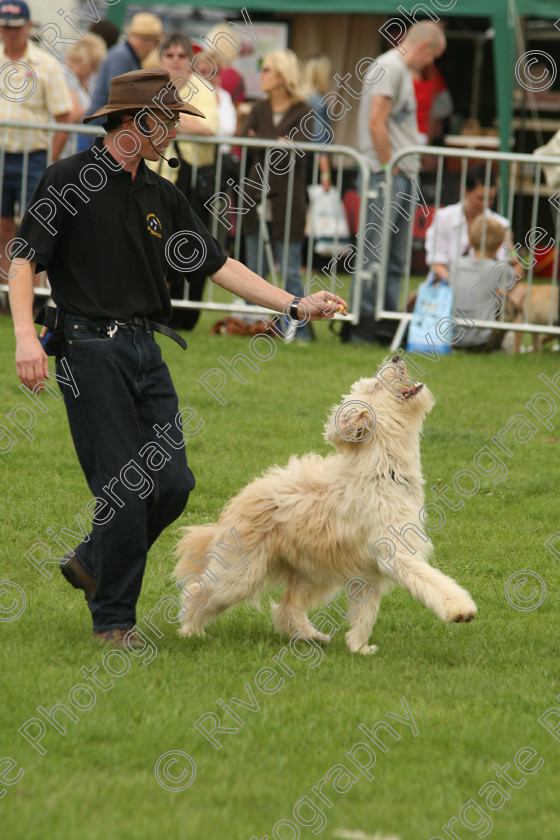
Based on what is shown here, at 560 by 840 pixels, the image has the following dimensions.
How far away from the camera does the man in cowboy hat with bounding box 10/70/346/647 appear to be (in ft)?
14.4

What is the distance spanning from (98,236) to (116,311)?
1.01 ft

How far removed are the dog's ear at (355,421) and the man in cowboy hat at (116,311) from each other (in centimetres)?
46

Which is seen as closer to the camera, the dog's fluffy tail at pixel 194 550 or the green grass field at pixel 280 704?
the green grass field at pixel 280 704

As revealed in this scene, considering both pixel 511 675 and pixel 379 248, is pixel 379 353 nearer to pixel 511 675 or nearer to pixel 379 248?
pixel 379 248

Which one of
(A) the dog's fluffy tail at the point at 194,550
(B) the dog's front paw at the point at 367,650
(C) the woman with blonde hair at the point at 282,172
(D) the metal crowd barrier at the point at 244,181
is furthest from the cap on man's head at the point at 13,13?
(B) the dog's front paw at the point at 367,650

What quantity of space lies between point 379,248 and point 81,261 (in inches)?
273

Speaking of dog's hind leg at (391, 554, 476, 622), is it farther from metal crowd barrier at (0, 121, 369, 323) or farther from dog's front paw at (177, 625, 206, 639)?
metal crowd barrier at (0, 121, 369, 323)

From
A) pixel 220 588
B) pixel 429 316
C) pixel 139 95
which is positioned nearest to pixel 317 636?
pixel 220 588

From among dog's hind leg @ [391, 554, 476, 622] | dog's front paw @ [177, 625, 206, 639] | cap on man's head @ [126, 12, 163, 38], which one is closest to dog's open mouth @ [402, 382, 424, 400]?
dog's hind leg @ [391, 554, 476, 622]

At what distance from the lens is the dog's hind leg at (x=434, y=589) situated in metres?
4.26

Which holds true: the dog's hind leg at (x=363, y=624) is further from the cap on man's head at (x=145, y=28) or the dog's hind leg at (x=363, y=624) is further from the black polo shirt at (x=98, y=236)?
the cap on man's head at (x=145, y=28)

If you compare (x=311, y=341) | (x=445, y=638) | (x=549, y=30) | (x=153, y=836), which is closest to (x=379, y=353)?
(x=311, y=341)

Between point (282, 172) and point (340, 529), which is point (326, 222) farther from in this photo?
point (340, 529)

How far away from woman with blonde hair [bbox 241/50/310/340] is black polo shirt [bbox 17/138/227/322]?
6.57 metres
